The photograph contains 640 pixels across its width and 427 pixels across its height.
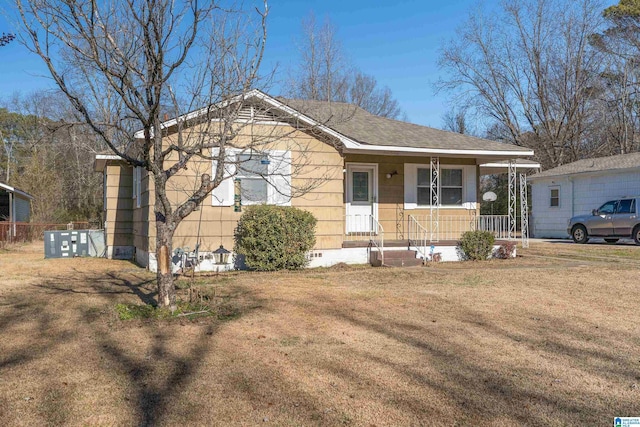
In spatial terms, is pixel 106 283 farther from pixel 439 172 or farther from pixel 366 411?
pixel 439 172

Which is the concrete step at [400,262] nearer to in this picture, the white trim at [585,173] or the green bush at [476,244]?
the green bush at [476,244]

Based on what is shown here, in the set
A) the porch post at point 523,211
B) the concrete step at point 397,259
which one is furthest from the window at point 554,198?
the concrete step at point 397,259

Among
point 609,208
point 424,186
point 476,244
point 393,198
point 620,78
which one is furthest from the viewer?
point 620,78

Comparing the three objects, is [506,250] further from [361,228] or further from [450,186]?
[361,228]

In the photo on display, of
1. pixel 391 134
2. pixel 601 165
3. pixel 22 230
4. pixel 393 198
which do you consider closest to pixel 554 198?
pixel 601 165

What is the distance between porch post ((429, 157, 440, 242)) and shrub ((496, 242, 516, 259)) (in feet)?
5.60

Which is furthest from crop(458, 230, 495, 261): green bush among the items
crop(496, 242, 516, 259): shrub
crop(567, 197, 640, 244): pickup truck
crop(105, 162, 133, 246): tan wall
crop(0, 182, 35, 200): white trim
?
crop(0, 182, 35, 200): white trim

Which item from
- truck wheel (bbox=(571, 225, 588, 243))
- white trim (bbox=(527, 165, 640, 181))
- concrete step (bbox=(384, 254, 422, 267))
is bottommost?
concrete step (bbox=(384, 254, 422, 267))

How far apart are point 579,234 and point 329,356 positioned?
58.7 feet

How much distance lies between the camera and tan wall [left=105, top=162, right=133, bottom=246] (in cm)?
1516

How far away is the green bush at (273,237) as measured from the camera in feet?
34.5

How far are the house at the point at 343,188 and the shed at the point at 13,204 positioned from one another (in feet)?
40.8

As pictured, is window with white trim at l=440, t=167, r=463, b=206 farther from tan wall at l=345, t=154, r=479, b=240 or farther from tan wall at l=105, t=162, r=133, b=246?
tan wall at l=105, t=162, r=133, b=246

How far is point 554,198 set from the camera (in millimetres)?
23891
